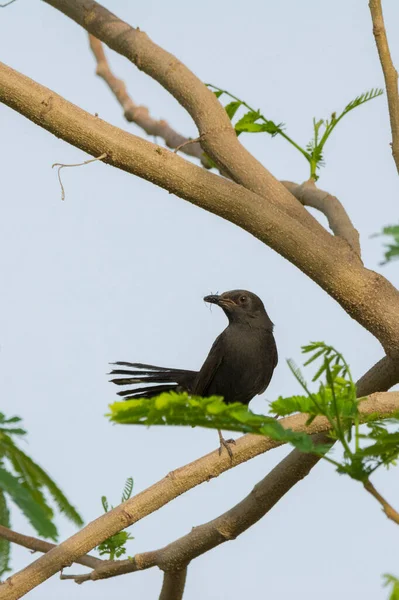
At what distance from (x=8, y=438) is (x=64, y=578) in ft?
6.10

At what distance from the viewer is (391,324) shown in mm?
3945

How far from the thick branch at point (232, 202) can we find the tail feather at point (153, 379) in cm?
280

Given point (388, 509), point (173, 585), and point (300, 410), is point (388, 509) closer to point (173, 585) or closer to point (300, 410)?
point (300, 410)

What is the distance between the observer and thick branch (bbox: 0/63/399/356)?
382cm

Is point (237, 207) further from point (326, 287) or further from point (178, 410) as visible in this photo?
point (178, 410)

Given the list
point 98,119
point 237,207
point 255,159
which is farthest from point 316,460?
point 98,119

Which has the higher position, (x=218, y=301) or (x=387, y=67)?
(x=218, y=301)

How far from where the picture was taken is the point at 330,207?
512 centimetres

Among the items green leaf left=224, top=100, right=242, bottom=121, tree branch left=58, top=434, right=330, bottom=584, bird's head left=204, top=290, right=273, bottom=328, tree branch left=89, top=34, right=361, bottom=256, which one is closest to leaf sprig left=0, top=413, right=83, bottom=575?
tree branch left=58, top=434, right=330, bottom=584

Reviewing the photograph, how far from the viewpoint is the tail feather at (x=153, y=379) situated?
6.71 meters

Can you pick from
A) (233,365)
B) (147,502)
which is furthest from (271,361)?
(147,502)

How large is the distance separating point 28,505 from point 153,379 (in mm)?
4593

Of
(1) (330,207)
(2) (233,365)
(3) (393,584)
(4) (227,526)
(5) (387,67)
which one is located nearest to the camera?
(3) (393,584)

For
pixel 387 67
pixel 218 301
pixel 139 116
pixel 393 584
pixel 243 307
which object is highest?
pixel 139 116
